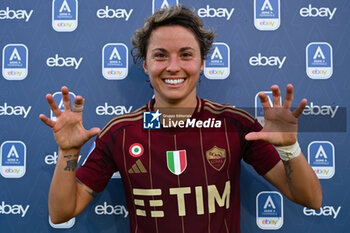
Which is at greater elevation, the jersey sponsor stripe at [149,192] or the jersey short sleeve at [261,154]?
the jersey short sleeve at [261,154]

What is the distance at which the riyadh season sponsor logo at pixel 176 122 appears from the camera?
112 centimetres

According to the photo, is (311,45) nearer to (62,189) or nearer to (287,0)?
(287,0)

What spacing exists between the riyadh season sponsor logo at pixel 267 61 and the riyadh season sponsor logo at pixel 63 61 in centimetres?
85

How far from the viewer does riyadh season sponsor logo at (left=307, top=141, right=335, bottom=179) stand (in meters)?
1.33

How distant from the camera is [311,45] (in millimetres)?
1353

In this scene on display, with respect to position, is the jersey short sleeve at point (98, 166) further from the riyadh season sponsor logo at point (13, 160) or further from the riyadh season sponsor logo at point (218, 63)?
the riyadh season sponsor logo at point (218, 63)

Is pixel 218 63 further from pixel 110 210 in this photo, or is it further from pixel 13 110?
pixel 13 110

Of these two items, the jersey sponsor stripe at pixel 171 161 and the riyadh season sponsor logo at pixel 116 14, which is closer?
the jersey sponsor stripe at pixel 171 161

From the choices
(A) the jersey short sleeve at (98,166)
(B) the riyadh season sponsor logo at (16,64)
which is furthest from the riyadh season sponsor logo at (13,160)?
(A) the jersey short sleeve at (98,166)

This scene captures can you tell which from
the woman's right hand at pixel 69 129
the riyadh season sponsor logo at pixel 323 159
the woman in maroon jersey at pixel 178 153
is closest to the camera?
the woman's right hand at pixel 69 129

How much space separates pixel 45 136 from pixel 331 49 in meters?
1.47

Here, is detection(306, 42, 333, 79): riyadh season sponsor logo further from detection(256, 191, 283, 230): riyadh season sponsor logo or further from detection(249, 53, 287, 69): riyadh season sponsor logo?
detection(256, 191, 283, 230): riyadh season sponsor logo

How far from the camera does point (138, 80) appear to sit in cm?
139

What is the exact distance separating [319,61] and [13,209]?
1.67 metres
